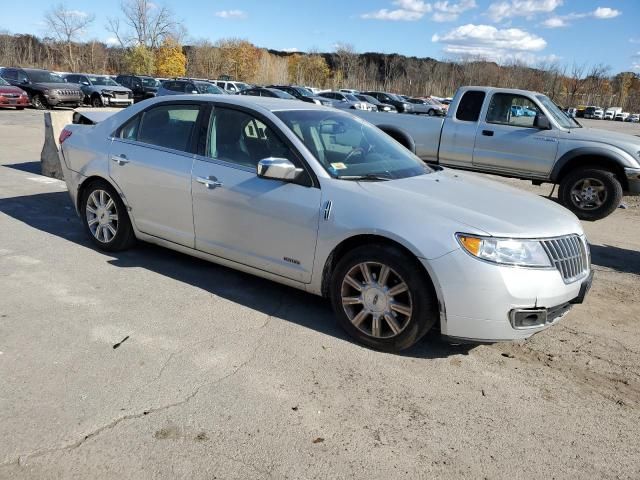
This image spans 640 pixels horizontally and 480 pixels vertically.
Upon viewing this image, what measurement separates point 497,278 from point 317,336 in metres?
1.34

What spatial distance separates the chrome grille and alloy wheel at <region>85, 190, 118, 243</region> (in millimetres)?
3891

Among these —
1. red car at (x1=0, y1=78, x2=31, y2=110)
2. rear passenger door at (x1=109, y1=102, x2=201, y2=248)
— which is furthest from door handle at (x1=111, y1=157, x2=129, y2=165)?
red car at (x1=0, y1=78, x2=31, y2=110)

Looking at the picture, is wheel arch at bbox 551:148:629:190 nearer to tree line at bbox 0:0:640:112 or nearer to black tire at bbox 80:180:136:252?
black tire at bbox 80:180:136:252

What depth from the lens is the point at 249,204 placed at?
14.0ft

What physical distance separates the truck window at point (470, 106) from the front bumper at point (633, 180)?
2.62 meters

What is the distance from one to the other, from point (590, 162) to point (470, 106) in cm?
228

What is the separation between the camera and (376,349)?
12.4 ft

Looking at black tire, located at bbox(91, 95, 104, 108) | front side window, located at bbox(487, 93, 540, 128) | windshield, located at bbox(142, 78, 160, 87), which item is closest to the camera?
front side window, located at bbox(487, 93, 540, 128)

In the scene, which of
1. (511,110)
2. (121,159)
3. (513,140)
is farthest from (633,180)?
(121,159)

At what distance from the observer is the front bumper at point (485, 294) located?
3357 millimetres

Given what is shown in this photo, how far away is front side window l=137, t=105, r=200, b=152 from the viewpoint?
4.82 m

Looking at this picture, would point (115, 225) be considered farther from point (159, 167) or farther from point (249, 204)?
point (249, 204)

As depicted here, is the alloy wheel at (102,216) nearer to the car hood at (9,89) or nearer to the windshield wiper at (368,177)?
the windshield wiper at (368,177)

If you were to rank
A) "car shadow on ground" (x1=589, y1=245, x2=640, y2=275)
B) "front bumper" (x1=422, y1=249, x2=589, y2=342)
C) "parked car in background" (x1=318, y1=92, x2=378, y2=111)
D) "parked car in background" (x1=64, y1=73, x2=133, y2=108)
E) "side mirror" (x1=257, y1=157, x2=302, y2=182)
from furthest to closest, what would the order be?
"parked car in background" (x1=318, y1=92, x2=378, y2=111), "parked car in background" (x1=64, y1=73, x2=133, y2=108), "car shadow on ground" (x1=589, y1=245, x2=640, y2=275), "side mirror" (x1=257, y1=157, x2=302, y2=182), "front bumper" (x1=422, y1=249, x2=589, y2=342)
